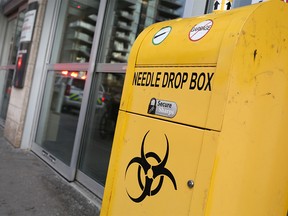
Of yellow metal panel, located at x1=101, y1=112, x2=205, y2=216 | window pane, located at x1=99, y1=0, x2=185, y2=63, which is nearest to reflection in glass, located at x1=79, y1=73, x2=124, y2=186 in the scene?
window pane, located at x1=99, y1=0, x2=185, y2=63

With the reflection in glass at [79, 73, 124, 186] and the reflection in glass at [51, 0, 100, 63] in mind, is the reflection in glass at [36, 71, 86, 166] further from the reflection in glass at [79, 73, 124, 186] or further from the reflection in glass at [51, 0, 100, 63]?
the reflection in glass at [79, 73, 124, 186]

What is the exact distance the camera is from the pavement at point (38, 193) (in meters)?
3.39

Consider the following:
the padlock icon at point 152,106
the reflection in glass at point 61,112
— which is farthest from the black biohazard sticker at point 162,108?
the reflection in glass at point 61,112

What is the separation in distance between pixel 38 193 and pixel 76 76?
73.6 inches

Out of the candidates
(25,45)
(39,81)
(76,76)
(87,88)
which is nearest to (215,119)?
(87,88)

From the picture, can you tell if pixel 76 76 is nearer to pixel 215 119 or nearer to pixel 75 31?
pixel 75 31

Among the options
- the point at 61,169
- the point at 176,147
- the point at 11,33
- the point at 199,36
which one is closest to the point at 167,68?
the point at 199,36

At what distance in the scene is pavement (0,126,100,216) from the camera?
11.1 ft

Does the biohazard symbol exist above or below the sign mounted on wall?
below

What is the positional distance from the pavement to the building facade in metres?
0.16

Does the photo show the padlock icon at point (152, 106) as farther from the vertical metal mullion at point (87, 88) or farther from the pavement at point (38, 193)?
the vertical metal mullion at point (87, 88)

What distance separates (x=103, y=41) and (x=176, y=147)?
9.68ft

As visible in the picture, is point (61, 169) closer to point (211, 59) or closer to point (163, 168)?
point (163, 168)

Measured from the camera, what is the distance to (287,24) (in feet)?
5.87
